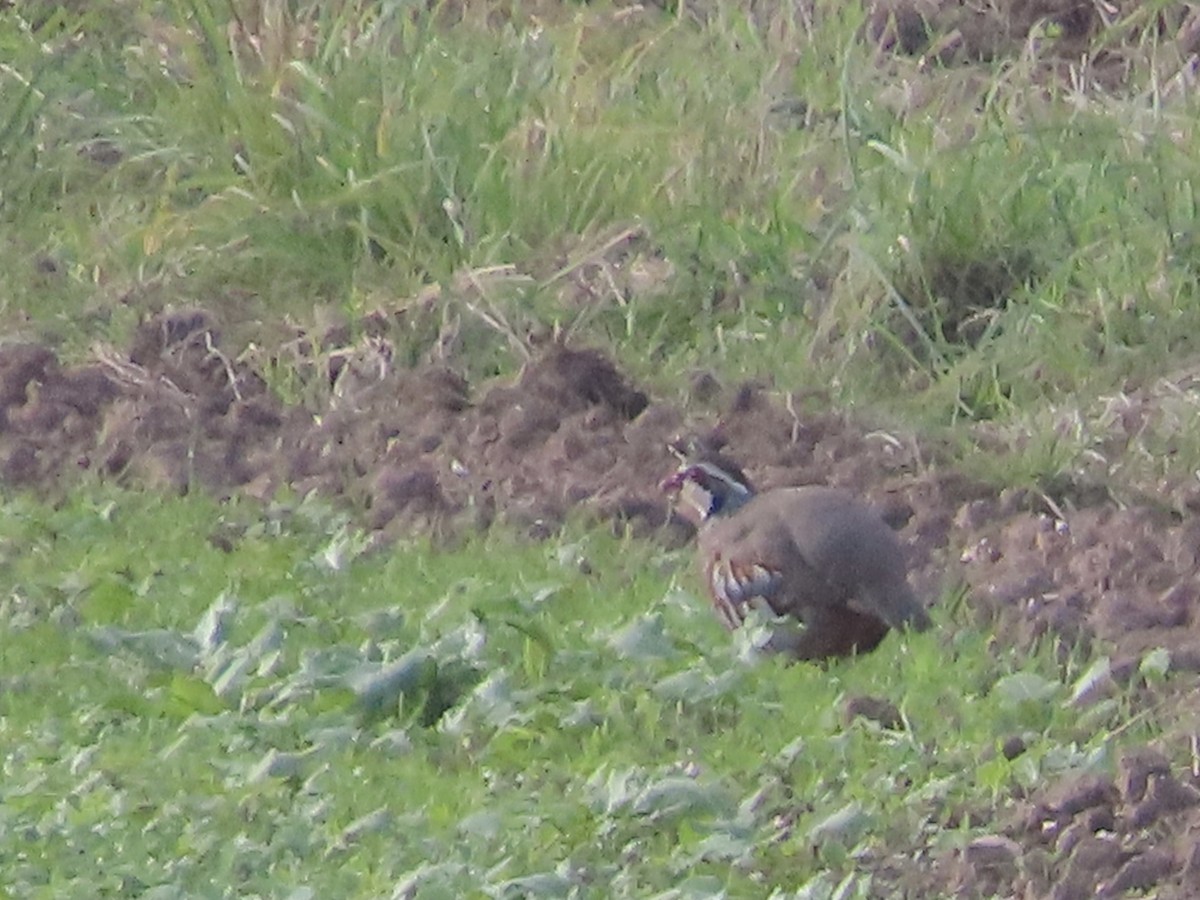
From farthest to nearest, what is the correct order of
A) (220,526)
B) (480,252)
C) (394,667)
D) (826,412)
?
(480,252)
(826,412)
(220,526)
(394,667)

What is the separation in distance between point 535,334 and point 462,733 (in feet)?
9.04

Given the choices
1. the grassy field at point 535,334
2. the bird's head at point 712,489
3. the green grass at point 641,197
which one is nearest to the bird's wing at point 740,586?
the grassy field at point 535,334

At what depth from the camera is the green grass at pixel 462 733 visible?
17.5 ft

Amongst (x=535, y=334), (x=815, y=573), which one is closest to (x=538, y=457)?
(x=535, y=334)

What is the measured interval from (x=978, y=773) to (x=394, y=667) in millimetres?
1277

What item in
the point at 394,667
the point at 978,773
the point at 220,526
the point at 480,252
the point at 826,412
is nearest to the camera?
the point at 978,773

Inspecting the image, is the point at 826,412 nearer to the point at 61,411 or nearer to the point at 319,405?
the point at 319,405

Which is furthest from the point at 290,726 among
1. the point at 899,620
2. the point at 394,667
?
the point at 899,620

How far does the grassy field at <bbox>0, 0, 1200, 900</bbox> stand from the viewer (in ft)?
18.1

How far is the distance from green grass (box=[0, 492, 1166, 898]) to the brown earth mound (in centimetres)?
32

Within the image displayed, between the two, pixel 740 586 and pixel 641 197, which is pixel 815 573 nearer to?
pixel 740 586

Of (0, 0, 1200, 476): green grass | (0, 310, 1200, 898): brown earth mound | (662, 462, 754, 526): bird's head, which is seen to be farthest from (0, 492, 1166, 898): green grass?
(0, 0, 1200, 476): green grass

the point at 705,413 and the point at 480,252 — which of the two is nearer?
the point at 705,413

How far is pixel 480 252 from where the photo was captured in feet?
29.5
